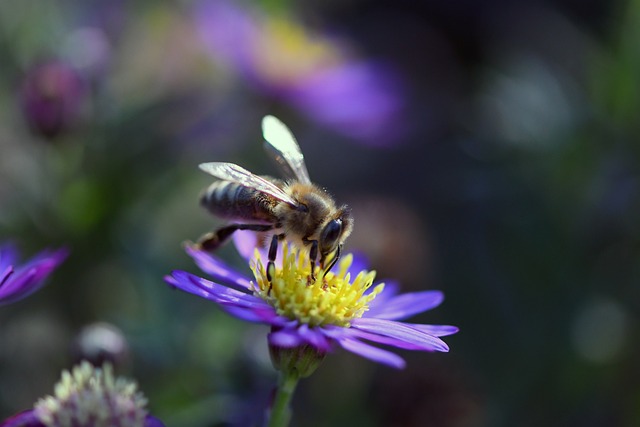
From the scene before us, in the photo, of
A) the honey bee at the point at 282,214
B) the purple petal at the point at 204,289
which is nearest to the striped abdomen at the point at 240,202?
the honey bee at the point at 282,214

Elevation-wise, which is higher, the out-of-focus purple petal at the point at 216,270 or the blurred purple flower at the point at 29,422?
the out-of-focus purple petal at the point at 216,270

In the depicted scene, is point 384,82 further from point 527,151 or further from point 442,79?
point 442,79

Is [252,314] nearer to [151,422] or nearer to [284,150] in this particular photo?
[151,422]

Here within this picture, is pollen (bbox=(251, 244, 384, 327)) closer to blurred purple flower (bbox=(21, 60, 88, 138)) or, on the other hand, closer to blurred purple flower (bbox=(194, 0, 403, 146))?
blurred purple flower (bbox=(21, 60, 88, 138))

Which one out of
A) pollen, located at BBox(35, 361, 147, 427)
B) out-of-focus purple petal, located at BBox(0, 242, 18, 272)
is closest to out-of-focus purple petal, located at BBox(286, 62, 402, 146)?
out-of-focus purple petal, located at BBox(0, 242, 18, 272)

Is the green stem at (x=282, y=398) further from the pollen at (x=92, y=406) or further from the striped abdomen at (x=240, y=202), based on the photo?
the striped abdomen at (x=240, y=202)
